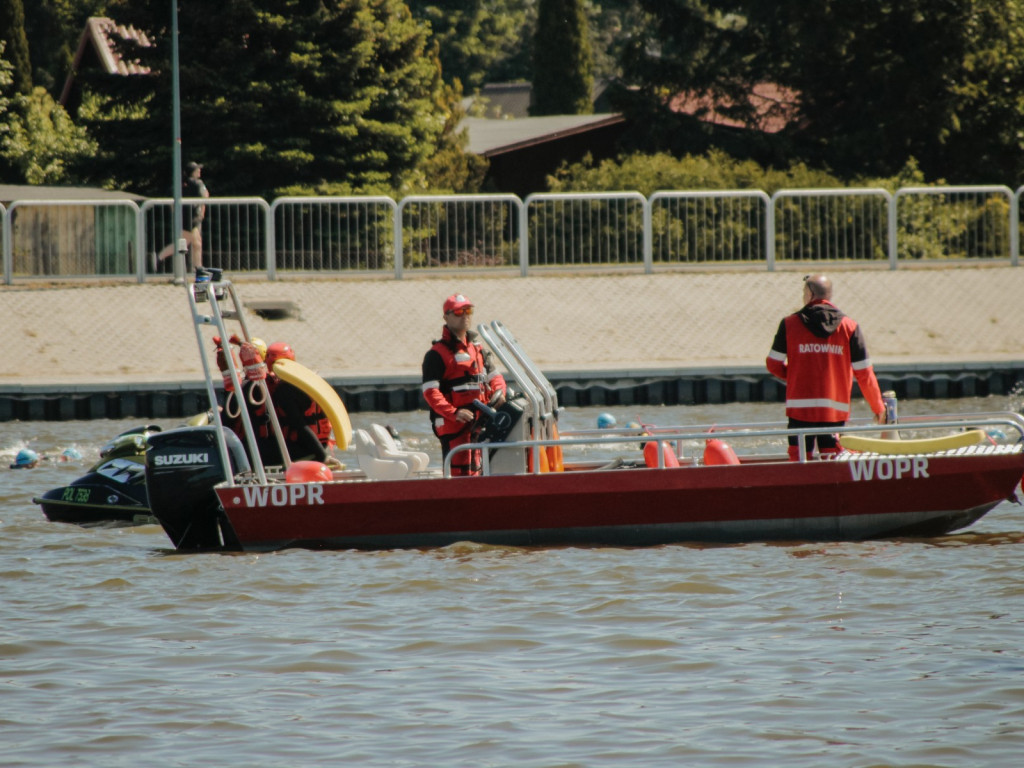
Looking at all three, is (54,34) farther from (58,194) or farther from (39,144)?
(58,194)

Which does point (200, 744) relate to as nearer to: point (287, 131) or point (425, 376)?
point (425, 376)

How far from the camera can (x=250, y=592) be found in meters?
9.16

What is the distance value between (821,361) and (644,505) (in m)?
1.42

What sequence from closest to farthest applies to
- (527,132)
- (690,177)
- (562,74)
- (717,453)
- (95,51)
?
1. (717,453)
2. (690,177)
3. (527,132)
4. (95,51)
5. (562,74)

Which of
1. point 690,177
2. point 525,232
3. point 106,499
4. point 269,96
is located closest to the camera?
point 106,499

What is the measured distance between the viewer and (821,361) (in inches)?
390

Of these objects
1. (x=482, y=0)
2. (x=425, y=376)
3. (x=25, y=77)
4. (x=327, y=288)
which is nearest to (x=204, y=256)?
(x=327, y=288)

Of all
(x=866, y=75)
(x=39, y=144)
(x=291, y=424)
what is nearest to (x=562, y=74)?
(x=866, y=75)

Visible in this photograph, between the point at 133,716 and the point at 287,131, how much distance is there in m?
23.5

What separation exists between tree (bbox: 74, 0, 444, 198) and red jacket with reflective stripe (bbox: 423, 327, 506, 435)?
1921 cm

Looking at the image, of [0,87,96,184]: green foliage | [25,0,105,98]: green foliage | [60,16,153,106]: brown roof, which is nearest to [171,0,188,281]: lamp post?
[0,87,96,184]: green foliage

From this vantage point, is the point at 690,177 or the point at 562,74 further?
the point at 562,74

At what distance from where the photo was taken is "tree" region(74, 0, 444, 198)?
2856cm

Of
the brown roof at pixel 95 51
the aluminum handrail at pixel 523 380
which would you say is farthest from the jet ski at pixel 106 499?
the brown roof at pixel 95 51
